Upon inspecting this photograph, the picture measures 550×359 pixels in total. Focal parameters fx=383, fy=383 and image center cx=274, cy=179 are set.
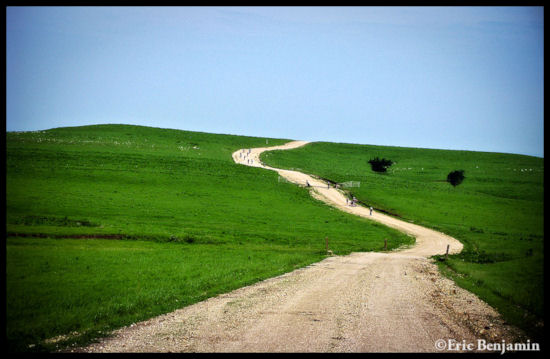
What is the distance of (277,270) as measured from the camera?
25.3m

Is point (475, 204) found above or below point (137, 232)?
above

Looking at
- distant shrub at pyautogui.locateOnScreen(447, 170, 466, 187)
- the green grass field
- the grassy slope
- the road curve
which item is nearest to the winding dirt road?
the grassy slope

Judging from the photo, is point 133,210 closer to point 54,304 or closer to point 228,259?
point 228,259

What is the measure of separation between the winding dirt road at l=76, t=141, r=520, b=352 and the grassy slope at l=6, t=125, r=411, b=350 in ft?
5.59

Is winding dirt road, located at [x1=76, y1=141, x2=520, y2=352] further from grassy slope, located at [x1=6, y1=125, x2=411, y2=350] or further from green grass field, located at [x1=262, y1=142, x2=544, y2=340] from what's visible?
green grass field, located at [x1=262, y1=142, x2=544, y2=340]

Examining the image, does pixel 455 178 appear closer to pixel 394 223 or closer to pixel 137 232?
pixel 394 223

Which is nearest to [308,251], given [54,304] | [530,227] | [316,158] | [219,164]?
[54,304]

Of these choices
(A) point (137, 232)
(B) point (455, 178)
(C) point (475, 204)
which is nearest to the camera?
(A) point (137, 232)

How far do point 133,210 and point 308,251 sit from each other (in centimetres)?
2493

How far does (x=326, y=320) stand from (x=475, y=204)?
213 ft

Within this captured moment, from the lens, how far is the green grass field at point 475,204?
20.2 meters

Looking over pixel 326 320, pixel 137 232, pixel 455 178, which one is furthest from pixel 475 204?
pixel 326 320

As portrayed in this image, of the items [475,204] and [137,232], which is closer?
[137,232]

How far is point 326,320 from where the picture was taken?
1427 centimetres
